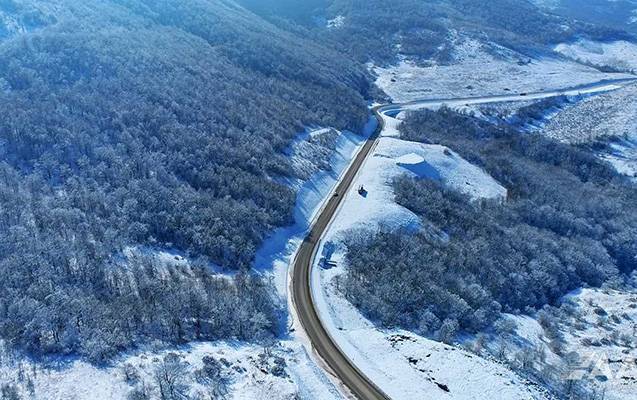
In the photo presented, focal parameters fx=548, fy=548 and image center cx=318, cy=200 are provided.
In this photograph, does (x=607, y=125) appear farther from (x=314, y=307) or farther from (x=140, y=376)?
Answer: (x=140, y=376)

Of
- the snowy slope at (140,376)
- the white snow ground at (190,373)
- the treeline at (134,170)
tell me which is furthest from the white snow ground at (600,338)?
the treeline at (134,170)

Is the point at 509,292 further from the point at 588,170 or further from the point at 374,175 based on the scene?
the point at 588,170

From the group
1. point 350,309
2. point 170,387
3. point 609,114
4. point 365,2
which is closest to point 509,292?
point 350,309

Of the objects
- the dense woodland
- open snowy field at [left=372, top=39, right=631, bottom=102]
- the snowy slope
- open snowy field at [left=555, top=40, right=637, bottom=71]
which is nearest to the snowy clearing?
open snowy field at [left=372, top=39, right=631, bottom=102]

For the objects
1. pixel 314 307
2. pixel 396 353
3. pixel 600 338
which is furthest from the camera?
pixel 600 338

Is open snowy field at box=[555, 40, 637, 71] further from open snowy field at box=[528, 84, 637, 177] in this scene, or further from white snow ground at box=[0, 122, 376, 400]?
white snow ground at box=[0, 122, 376, 400]

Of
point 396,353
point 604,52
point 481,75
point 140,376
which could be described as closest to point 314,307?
point 396,353
